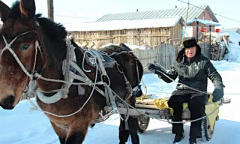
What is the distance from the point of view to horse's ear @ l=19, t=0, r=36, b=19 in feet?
7.02

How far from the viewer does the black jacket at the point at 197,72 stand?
3932 mm

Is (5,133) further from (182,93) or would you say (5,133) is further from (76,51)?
(182,93)

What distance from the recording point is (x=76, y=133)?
2.75 metres

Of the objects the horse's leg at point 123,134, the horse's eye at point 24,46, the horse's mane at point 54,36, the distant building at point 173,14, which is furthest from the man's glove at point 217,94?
the distant building at point 173,14

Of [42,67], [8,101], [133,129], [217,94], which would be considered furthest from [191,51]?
[8,101]

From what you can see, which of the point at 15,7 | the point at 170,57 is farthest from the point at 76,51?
the point at 170,57

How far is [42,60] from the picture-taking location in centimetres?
231

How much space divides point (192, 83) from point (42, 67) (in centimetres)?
269

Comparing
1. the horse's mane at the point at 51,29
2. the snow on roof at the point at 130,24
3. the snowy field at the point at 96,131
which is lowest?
the snowy field at the point at 96,131

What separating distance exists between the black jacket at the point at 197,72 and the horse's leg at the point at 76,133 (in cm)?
204

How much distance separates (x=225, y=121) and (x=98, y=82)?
3.85 meters

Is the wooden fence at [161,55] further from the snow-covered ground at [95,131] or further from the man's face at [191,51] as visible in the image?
the man's face at [191,51]

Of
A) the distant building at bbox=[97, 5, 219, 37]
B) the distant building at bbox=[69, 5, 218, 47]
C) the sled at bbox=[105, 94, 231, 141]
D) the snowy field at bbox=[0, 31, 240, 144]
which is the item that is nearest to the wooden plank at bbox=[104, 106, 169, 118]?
the sled at bbox=[105, 94, 231, 141]

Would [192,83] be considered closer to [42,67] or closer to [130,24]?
[42,67]
